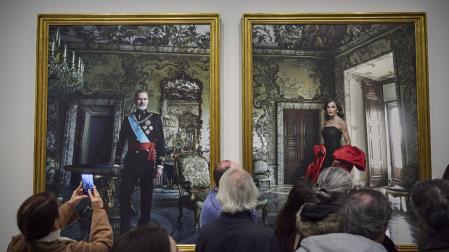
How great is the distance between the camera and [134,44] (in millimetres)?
5426

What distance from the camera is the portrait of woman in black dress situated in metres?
5.37

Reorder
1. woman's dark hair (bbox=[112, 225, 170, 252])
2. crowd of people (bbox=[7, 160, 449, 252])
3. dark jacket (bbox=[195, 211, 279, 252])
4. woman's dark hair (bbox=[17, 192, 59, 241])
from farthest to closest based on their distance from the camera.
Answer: dark jacket (bbox=[195, 211, 279, 252])
woman's dark hair (bbox=[17, 192, 59, 241])
crowd of people (bbox=[7, 160, 449, 252])
woman's dark hair (bbox=[112, 225, 170, 252])

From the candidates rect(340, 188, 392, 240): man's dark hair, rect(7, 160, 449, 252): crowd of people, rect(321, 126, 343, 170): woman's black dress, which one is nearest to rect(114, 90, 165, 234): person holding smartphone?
rect(7, 160, 449, 252): crowd of people

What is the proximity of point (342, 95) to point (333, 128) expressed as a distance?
382 millimetres

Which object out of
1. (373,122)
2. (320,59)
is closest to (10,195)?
(320,59)

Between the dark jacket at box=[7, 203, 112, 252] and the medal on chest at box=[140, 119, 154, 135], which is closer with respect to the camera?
the dark jacket at box=[7, 203, 112, 252]

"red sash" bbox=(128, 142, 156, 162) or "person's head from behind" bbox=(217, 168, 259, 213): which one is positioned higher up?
"red sash" bbox=(128, 142, 156, 162)

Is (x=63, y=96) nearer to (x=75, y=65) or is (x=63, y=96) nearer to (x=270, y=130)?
(x=75, y=65)

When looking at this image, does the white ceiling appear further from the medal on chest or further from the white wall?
the medal on chest

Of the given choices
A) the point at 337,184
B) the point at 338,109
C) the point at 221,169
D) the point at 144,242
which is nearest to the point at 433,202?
the point at 337,184

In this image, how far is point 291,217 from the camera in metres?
3.65

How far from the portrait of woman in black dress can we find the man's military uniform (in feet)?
5.93

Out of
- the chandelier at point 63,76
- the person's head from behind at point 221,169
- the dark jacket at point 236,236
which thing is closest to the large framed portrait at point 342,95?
the person's head from behind at point 221,169

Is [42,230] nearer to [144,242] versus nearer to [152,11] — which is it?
[144,242]
